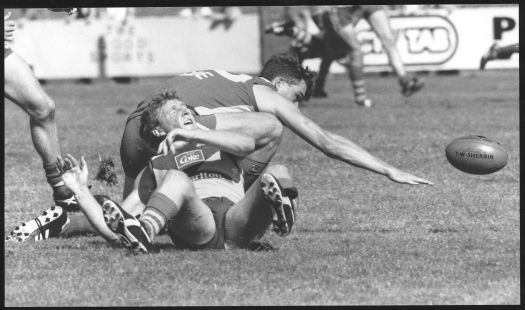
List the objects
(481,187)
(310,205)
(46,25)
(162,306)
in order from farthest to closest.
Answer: (46,25), (481,187), (310,205), (162,306)

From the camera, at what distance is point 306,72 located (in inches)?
284

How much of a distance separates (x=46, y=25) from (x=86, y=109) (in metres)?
9.01

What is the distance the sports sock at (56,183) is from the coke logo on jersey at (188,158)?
1240mm

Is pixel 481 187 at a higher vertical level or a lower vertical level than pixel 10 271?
lower

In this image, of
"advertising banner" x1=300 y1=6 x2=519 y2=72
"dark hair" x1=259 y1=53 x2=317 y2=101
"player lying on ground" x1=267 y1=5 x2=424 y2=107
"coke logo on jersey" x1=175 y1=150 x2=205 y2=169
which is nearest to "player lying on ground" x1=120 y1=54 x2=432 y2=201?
"dark hair" x1=259 y1=53 x2=317 y2=101

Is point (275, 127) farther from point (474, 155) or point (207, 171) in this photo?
point (474, 155)

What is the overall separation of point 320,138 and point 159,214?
3.60 ft

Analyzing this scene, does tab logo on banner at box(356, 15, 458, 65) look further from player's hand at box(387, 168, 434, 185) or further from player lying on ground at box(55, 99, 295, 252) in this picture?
player's hand at box(387, 168, 434, 185)

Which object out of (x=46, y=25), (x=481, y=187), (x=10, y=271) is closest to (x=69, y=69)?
(x=46, y=25)

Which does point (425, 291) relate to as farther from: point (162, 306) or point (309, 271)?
point (162, 306)

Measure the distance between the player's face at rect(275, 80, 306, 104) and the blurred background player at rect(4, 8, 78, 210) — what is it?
155 centimetres

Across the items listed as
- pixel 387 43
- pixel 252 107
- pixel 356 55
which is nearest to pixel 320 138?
pixel 252 107

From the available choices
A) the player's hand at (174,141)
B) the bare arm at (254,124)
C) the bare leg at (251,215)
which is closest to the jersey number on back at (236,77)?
the bare arm at (254,124)

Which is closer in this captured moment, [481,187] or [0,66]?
[0,66]
